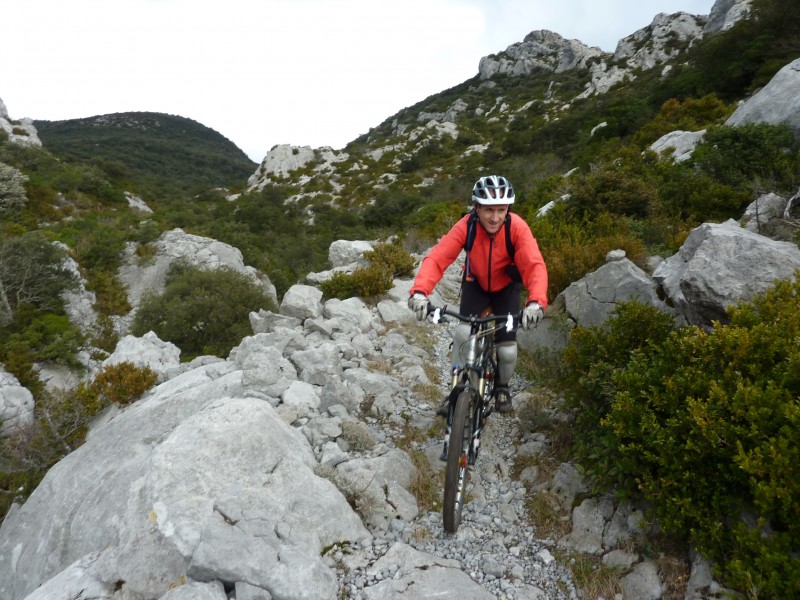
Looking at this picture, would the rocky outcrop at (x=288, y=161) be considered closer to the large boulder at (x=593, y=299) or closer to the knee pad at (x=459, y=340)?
the large boulder at (x=593, y=299)

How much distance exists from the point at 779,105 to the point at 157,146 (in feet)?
274

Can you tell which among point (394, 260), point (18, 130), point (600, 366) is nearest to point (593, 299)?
point (600, 366)

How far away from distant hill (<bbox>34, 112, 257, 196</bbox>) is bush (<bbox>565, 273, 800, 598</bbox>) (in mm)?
38832

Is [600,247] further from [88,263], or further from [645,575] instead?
[88,263]

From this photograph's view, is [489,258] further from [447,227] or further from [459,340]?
[447,227]

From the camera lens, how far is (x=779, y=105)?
935 centimetres

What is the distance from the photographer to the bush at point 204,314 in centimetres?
1087

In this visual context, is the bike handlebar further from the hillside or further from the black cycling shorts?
the hillside

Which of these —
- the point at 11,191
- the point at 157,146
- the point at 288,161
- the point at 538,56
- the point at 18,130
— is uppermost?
the point at 538,56

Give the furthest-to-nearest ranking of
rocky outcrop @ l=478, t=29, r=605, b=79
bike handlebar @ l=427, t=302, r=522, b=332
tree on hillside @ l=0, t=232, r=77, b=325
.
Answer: rocky outcrop @ l=478, t=29, r=605, b=79, tree on hillside @ l=0, t=232, r=77, b=325, bike handlebar @ l=427, t=302, r=522, b=332

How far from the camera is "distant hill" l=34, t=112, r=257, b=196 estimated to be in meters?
56.0

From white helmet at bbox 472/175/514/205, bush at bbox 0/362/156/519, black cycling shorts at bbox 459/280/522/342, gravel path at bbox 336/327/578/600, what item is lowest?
gravel path at bbox 336/327/578/600

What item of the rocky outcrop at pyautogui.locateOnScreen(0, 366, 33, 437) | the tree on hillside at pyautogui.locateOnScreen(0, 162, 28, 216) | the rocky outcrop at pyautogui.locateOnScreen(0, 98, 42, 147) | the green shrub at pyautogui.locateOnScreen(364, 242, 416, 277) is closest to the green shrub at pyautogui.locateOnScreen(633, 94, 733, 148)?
the green shrub at pyautogui.locateOnScreen(364, 242, 416, 277)

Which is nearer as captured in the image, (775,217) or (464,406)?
(464,406)
